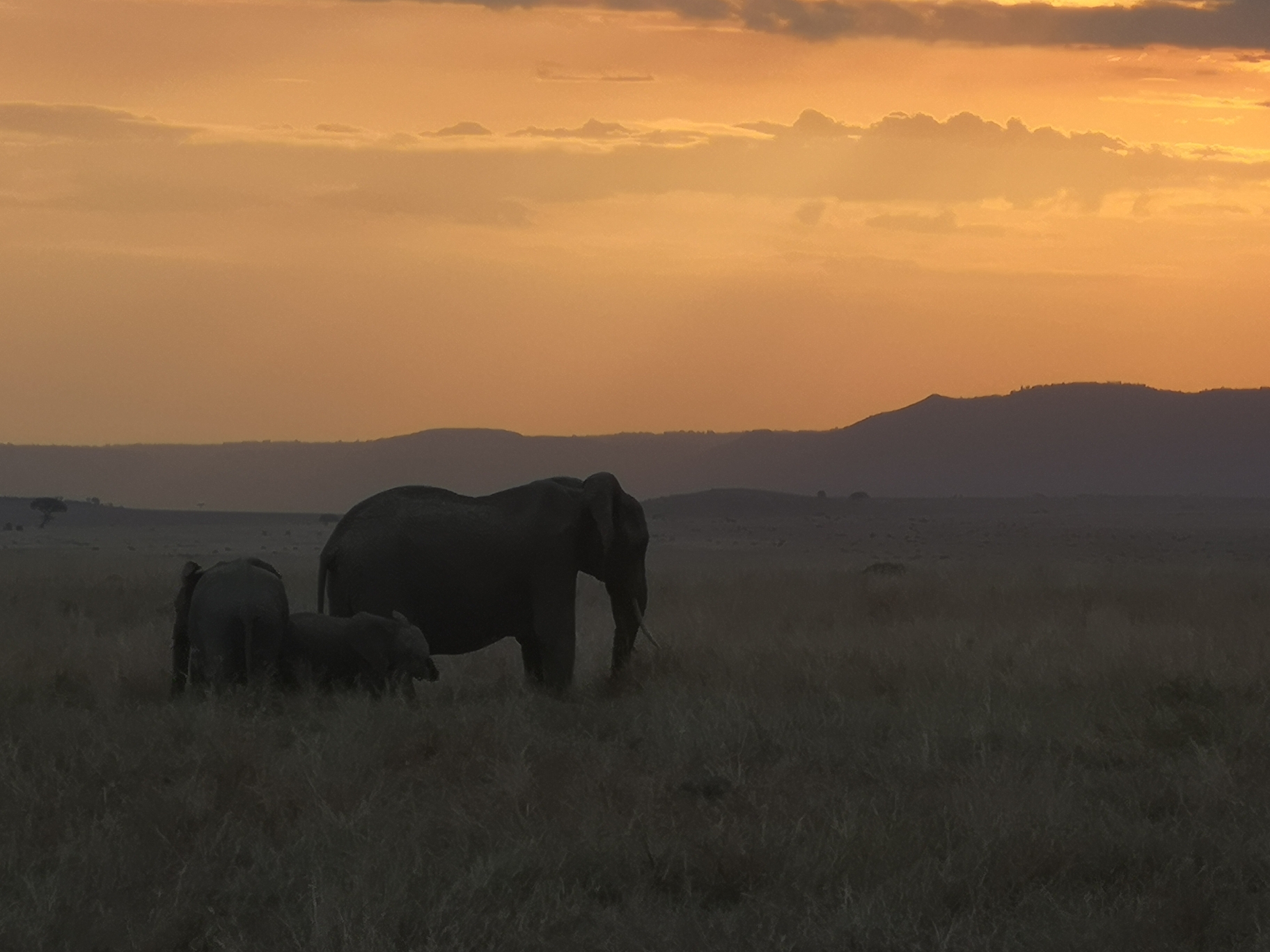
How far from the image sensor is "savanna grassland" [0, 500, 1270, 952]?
6.60 meters

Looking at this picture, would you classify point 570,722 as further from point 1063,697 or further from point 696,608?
point 696,608

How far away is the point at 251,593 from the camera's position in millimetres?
11695

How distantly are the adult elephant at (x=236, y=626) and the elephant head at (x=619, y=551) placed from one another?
2462 millimetres

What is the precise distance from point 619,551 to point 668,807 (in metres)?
4.92

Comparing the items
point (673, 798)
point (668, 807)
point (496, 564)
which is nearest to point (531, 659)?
point (496, 564)

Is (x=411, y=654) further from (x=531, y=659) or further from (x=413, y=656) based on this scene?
(x=531, y=659)

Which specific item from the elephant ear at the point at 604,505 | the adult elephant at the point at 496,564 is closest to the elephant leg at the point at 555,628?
the adult elephant at the point at 496,564

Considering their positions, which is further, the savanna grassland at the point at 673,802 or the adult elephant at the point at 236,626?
the adult elephant at the point at 236,626

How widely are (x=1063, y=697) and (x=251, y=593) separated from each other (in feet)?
18.6

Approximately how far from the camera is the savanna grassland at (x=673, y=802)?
6.60 m

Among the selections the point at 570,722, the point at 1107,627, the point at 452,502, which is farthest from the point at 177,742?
the point at 1107,627

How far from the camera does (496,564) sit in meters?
13.1

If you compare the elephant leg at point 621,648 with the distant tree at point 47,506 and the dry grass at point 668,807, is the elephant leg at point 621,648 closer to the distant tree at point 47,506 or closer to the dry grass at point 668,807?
the dry grass at point 668,807

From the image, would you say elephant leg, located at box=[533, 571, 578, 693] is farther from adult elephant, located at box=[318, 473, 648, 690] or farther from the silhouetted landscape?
the silhouetted landscape
